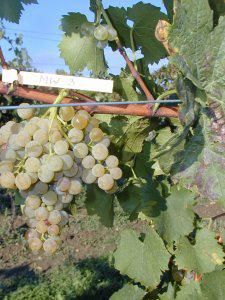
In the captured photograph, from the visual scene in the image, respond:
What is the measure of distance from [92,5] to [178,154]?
66 centimetres

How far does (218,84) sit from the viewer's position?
1.12 meters

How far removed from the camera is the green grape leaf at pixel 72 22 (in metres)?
1.61

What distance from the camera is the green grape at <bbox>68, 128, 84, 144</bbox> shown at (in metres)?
1.22

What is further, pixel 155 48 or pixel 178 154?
pixel 155 48

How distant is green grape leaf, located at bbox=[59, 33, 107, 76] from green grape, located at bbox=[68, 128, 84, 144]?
0.49 metres

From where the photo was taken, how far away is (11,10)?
1.61 meters

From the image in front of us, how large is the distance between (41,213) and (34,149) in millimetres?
183

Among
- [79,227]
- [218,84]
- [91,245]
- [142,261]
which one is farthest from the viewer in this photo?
[79,227]

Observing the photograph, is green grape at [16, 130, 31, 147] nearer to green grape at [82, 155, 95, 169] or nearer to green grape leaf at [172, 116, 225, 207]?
green grape at [82, 155, 95, 169]

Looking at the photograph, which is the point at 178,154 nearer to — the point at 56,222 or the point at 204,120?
the point at 204,120

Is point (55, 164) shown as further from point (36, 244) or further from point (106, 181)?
point (36, 244)

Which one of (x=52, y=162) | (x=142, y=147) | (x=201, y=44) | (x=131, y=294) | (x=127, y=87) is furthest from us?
(x=131, y=294)

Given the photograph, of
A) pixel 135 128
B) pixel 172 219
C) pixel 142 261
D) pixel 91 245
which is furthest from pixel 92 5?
pixel 91 245

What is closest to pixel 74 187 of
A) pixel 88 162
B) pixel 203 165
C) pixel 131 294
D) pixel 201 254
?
pixel 88 162
